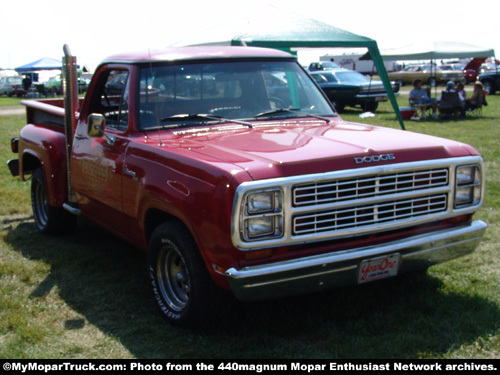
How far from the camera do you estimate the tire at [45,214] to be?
6148 mm

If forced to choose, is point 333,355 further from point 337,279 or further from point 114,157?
point 114,157

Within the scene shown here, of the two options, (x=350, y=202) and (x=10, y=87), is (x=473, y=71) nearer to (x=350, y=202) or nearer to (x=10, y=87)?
(x=10, y=87)

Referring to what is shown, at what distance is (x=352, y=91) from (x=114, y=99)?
672 inches

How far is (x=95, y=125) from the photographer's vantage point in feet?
14.8

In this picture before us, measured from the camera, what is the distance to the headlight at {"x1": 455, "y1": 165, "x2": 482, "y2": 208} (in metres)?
4.06

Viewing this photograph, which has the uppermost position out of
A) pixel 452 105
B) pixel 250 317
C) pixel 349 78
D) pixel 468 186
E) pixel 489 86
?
pixel 349 78

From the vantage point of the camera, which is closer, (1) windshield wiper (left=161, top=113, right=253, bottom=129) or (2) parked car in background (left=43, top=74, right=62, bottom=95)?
(1) windshield wiper (left=161, top=113, right=253, bottom=129)

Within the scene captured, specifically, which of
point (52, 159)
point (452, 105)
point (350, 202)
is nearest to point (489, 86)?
point (452, 105)

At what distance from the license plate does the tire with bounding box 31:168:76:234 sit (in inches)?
139

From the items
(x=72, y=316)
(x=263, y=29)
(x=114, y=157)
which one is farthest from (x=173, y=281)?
(x=263, y=29)

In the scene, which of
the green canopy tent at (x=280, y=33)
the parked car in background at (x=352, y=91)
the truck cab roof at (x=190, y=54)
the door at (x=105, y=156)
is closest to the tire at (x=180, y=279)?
the door at (x=105, y=156)

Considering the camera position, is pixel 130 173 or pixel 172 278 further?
pixel 130 173

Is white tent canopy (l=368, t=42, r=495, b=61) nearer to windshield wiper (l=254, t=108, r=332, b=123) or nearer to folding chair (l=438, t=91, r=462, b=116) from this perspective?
folding chair (l=438, t=91, r=462, b=116)

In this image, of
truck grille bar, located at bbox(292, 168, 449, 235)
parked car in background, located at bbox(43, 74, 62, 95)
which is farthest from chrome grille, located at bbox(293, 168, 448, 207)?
parked car in background, located at bbox(43, 74, 62, 95)
